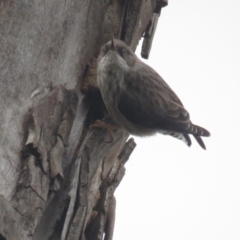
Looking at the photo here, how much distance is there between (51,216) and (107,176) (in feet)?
1.72

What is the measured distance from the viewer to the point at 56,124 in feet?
12.2

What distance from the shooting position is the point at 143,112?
15.6 feet

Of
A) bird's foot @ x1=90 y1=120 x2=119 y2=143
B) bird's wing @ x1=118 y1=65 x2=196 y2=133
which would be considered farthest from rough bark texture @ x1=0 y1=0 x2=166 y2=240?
bird's wing @ x1=118 y1=65 x2=196 y2=133

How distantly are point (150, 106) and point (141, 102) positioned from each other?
8 centimetres

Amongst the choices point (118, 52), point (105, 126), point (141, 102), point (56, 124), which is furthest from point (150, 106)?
point (56, 124)

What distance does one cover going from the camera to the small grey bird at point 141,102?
4656 millimetres

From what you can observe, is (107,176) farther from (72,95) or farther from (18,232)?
(18,232)

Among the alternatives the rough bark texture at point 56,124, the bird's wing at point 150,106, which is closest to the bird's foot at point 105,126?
the rough bark texture at point 56,124

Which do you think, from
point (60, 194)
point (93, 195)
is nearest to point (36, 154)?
point (60, 194)

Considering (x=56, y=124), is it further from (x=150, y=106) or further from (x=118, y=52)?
(x=150, y=106)

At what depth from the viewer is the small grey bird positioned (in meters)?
4.66

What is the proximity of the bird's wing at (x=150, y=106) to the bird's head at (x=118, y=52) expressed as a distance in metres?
0.13

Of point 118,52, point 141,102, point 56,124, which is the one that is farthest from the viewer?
point 141,102

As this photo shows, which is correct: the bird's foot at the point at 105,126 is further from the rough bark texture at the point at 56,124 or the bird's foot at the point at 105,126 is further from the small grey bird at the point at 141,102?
the small grey bird at the point at 141,102
